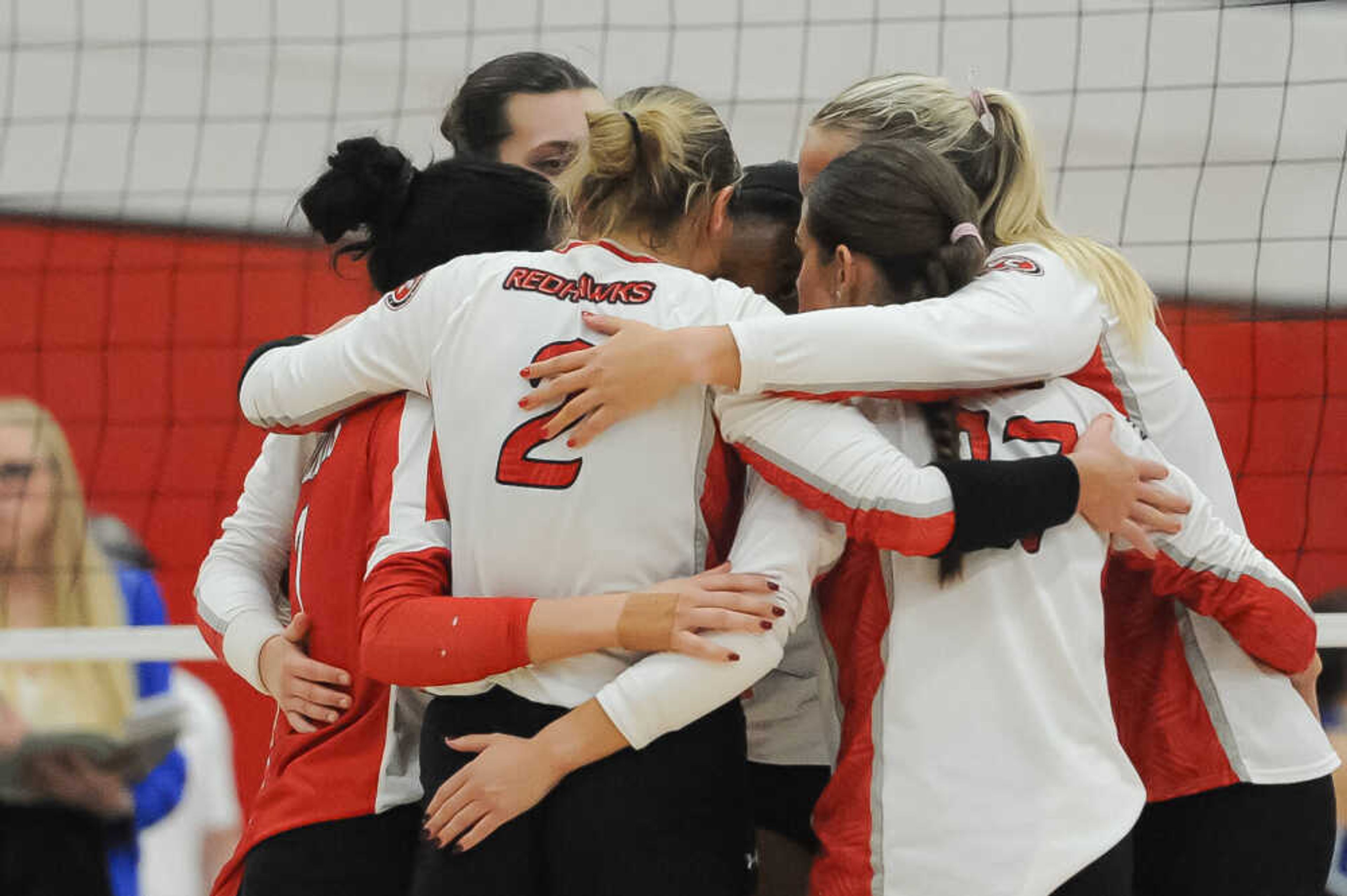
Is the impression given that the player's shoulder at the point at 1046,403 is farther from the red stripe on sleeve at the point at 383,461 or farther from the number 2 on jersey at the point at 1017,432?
the red stripe on sleeve at the point at 383,461

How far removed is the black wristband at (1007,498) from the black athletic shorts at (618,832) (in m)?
0.34

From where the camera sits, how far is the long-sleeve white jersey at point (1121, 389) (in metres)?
1.55

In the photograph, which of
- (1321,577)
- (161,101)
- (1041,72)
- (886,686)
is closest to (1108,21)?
(1041,72)

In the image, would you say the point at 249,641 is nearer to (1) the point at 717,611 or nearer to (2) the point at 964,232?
(1) the point at 717,611

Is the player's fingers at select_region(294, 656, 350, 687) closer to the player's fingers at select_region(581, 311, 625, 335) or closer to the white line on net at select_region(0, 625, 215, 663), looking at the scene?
the player's fingers at select_region(581, 311, 625, 335)

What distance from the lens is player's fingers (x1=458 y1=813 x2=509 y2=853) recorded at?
4.90ft

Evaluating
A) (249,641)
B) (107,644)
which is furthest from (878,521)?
(107,644)

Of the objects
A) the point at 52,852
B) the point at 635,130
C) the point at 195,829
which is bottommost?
the point at 195,829

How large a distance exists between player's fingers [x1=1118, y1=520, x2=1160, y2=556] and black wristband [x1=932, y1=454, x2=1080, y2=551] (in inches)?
3.5

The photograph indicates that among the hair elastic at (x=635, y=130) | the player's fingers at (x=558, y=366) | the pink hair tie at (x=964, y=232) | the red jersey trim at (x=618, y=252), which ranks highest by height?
the hair elastic at (x=635, y=130)

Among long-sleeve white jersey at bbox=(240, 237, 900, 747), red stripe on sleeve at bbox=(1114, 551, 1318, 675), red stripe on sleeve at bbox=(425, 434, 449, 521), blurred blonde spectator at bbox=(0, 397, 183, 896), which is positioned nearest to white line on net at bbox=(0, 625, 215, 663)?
blurred blonde spectator at bbox=(0, 397, 183, 896)

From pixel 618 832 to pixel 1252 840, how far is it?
79 centimetres

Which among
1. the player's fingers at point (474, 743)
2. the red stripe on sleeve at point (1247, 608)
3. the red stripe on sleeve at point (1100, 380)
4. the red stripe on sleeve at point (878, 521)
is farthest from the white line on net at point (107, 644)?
the red stripe on sleeve at point (878, 521)

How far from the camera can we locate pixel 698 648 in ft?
4.85
